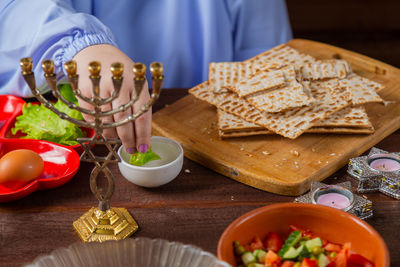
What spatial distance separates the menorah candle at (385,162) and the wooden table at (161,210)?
0.09m

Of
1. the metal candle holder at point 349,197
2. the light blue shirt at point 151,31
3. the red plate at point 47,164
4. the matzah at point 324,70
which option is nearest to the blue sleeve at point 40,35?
the light blue shirt at point 151,31

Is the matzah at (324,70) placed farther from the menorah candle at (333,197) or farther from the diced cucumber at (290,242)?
the diced cucumber at (290,242)

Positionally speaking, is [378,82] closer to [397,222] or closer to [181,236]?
[397,222]

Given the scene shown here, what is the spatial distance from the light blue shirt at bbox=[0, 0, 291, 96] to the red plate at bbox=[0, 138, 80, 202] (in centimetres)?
36

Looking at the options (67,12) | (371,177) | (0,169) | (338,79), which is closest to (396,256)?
(371,177)

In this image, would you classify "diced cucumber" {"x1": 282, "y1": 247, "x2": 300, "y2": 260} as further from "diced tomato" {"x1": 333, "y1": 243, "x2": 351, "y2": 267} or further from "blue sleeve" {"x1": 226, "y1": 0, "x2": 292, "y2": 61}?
"blue sleeve" {"x1": 226, "y1": 0, "x2": 292, "y2": 61}

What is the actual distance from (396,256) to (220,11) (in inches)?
64.6

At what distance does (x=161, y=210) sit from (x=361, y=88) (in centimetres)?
97

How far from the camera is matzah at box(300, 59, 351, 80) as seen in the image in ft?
6.93

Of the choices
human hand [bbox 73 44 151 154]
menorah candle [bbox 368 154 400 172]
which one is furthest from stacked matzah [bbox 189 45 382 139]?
human hand [bbox 73 44 151 154]

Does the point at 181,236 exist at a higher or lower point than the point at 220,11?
lower

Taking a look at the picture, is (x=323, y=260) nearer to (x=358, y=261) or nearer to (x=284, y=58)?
(x=358, y=261)

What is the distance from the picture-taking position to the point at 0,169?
4.98ft

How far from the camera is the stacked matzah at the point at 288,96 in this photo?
186 cm
